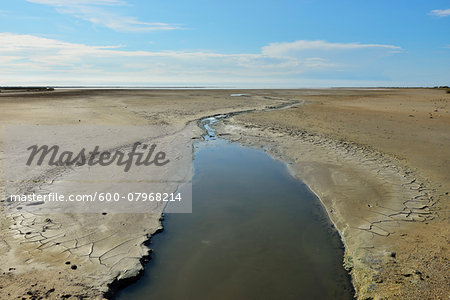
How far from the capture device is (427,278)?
4.05m

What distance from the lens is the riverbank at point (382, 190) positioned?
13.9 feet

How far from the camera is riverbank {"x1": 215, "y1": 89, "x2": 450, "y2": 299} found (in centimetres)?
423

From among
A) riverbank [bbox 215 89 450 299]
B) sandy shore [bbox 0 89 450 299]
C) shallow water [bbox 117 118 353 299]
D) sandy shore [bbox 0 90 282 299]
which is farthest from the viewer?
riverbank [bbox 215 89 450 299]

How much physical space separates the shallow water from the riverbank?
412 millimetres

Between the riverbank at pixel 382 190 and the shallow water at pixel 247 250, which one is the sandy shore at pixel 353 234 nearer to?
the riverbank at pixel 382 190

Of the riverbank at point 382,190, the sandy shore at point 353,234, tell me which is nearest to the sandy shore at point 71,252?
the sandy shore at point 353,234

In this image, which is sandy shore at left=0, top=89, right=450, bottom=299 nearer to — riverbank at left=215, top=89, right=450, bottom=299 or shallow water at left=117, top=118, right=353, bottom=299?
riverbank at left=215, top=89, right=450, bottom=299

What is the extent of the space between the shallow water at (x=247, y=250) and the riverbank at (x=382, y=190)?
0.41m

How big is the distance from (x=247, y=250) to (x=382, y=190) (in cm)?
428

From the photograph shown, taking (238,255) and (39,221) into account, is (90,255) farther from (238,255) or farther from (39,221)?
(238,255)

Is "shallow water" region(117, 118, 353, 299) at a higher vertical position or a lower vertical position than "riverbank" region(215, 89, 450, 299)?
lower

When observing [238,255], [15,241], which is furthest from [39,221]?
[238,255]

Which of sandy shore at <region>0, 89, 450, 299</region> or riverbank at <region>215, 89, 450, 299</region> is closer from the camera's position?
sandy shore at <region>0, 89, 450, 299</region>

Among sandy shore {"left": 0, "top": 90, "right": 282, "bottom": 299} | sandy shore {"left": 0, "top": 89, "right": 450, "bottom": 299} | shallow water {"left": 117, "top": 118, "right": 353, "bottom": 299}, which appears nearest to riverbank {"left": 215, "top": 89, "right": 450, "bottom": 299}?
sandy shore {"left": 0, "top": 89, "right": 450, "bottom": 299}
